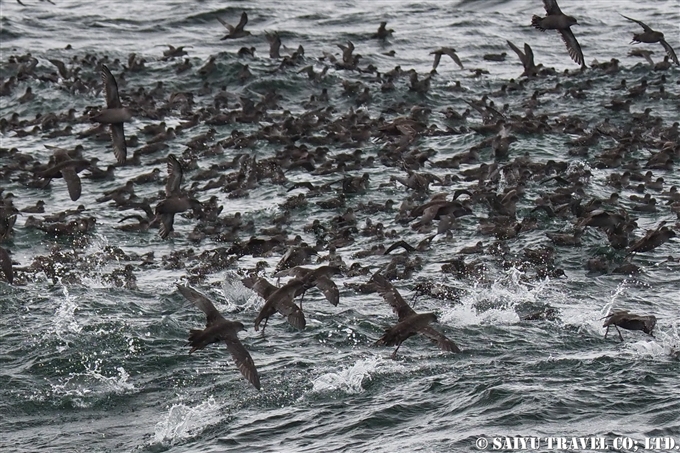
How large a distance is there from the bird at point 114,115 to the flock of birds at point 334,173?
0.02 meters

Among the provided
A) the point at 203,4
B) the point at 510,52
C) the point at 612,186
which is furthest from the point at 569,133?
the point at 203,4

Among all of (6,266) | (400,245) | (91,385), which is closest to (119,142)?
(6,266)

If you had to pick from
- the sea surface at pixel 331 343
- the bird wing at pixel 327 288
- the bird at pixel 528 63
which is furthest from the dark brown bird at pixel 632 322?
the bird at pixel 528 63

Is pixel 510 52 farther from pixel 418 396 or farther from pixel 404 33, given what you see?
pixel 418 396

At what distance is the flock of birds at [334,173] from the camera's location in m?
18.0

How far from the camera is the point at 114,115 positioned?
1800 centimetres

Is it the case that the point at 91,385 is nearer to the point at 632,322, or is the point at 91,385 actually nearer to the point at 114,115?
the point at 114,115

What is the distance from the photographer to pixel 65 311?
18.0m

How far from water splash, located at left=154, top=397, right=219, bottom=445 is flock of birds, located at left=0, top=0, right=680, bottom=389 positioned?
1.01 metres

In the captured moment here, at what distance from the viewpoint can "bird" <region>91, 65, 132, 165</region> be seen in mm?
17722

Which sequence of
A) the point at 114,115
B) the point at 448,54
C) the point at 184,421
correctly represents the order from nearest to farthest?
the point at 184,421
the point at 114,115
the point at 448,54

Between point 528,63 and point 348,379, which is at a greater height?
point 528,63

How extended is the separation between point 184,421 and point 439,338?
3419mm

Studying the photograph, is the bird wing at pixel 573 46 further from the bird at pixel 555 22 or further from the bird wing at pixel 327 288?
the bird wing at pixel 327 288
